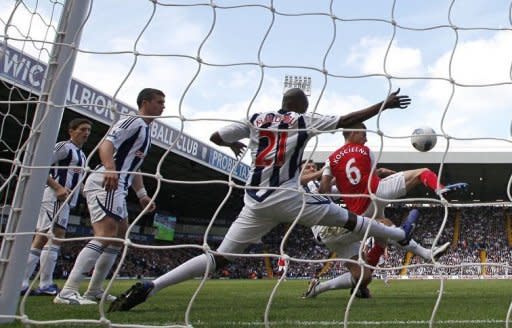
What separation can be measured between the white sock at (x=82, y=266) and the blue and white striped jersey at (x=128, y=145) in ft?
1.68

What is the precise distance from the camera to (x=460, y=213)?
30672 millimetres

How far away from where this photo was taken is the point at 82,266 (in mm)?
4289

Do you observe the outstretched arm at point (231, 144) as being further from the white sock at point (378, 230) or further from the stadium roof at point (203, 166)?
the stadium roof at point (203, 166)

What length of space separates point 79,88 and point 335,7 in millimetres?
10880

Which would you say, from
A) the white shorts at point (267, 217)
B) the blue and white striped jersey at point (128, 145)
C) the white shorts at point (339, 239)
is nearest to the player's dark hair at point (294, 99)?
the white shorts at point (267, 217)

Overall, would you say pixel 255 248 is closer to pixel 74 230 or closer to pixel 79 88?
pixel 74 230

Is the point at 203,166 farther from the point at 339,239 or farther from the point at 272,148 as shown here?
the point at 272,148

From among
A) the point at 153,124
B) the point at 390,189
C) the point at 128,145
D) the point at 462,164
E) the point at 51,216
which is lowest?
the point at 51,216

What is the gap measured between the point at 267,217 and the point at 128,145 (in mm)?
1434

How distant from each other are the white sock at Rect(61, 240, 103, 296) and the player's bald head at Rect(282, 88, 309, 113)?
187cm

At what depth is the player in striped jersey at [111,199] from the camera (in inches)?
167

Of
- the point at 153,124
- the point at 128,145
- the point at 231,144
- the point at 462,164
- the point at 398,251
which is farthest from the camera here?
the point at 398,251

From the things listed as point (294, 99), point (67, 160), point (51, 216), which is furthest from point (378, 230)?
point (51, 216)

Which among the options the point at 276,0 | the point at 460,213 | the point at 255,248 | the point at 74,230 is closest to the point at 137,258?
the point at 74,230
